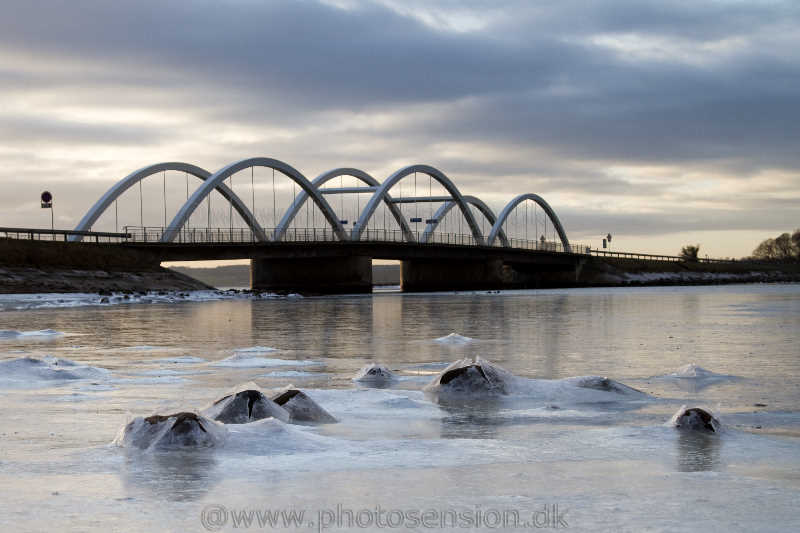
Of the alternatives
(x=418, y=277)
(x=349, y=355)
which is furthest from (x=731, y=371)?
(x=418, y=277)

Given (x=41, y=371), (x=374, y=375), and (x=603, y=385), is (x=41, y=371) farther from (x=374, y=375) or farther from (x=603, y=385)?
(x=603, y=385)

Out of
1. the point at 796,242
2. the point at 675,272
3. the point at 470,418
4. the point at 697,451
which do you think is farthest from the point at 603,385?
the point at 796,242

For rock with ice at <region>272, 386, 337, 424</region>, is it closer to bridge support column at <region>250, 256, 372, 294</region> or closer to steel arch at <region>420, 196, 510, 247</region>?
bridge support column at <region>250, 256, 372, 294</region>

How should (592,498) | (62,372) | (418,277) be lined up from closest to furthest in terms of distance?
(592,498)
(62,372)
(418,277)

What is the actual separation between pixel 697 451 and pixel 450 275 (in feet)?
292

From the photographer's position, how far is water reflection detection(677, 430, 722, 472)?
6164 millimetres

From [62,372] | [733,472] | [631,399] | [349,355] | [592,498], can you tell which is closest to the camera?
[592,498]

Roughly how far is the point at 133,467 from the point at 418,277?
87353mm

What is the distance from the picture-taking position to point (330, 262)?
245 feet

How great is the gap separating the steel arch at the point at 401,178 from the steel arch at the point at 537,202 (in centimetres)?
409

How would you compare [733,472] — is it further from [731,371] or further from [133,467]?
[731,371]

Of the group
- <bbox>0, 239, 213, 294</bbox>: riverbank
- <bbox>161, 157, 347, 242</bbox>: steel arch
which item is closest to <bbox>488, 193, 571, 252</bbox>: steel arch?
<bbox>161, 157, 347, 242</bbox>: steel arch

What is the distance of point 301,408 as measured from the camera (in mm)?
8289

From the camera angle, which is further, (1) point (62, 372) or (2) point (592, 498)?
(1) point (62, 372)
